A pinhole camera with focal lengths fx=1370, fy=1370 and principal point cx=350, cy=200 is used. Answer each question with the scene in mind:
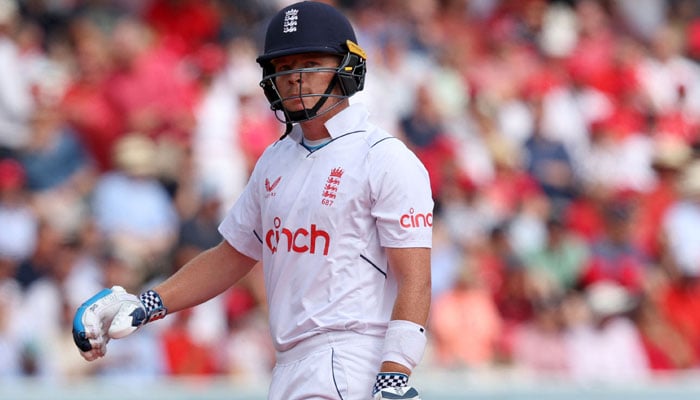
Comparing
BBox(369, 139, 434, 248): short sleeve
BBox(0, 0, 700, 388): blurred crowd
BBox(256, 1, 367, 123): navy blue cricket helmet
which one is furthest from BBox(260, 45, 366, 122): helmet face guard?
BBox(0, 0, 700, 388): blurred crowd

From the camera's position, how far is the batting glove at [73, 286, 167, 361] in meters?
4.79

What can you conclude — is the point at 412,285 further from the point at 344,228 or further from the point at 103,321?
the point at 103,321

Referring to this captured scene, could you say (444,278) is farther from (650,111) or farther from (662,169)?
(650,111)

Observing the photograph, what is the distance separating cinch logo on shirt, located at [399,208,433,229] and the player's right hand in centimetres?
104

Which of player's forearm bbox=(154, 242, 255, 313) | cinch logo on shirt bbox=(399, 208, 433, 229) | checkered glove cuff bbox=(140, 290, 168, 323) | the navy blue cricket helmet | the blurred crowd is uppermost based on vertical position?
the blurred crowd

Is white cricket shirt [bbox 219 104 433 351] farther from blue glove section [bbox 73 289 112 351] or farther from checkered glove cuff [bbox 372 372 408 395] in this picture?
blue glove section [bbox 73 289 112 351]

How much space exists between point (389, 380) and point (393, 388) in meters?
0.04

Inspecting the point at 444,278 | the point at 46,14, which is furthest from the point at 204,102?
the point at 444,278

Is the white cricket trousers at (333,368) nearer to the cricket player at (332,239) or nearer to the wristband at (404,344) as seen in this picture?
the cricket player at (332,239)

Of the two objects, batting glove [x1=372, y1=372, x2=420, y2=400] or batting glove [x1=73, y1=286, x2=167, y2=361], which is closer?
batting glove [x1=372, y1=372, x2=420, y2=400]

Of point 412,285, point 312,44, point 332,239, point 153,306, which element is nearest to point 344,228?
point 332,239

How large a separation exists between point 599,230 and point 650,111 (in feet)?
8.26

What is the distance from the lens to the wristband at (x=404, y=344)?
4535mm

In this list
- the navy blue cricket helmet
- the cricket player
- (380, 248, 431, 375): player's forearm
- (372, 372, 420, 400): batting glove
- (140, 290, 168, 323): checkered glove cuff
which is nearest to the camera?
(372, 372, 420, 400): batting glove
